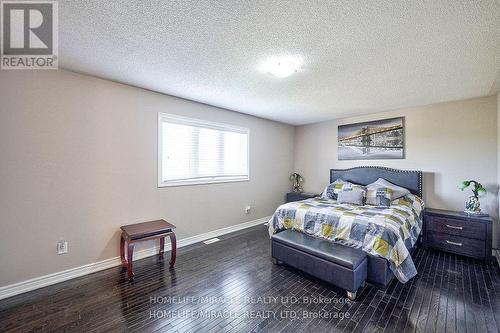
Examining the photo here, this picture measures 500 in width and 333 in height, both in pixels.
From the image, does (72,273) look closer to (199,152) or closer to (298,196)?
(199,152)

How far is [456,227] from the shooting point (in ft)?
9.84

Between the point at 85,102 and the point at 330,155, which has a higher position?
the point at 85,102

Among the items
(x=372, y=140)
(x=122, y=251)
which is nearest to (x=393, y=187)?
(x=372, y=140)

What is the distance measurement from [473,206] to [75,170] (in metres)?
5.46

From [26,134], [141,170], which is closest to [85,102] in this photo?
[26,134]

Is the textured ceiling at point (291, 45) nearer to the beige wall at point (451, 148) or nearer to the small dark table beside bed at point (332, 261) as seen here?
the beige wall at point (451, 148)

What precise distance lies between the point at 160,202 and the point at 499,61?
4386mm

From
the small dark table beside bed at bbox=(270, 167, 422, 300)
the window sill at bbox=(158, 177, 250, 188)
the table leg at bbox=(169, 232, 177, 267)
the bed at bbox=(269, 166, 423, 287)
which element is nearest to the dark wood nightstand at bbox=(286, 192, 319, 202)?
the window sill at bbox=(158, 177, 250, 188)

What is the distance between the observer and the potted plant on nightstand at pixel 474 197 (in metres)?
3.05

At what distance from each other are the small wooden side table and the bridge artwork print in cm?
388

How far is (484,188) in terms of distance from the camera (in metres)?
3.18

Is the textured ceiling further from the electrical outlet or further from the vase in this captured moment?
the electrical outlet

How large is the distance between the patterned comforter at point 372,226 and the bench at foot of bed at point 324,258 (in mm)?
158

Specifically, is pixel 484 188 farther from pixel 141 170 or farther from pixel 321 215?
pixel 141 170
